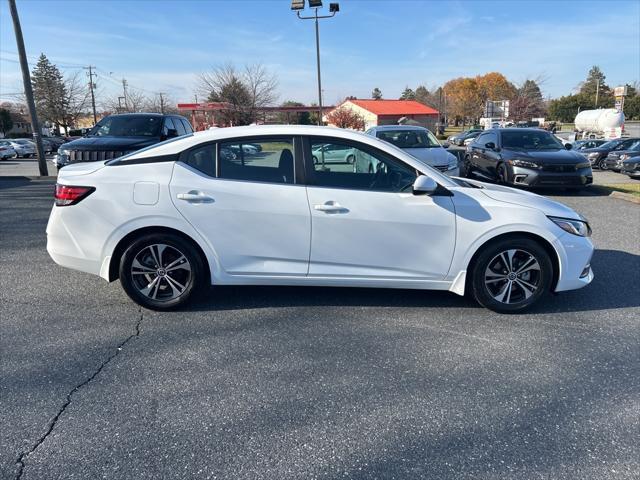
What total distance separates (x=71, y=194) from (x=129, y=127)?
282 inches

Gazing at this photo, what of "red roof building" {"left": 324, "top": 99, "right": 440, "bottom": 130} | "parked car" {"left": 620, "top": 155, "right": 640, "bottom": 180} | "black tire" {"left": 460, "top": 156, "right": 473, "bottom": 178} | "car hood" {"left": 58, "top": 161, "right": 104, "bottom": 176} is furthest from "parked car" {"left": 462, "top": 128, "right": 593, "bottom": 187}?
"red roof building" {"left": 324, "top": 99, "right": 440, "bottom": 130}

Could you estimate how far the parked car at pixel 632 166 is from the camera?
46.9 feet

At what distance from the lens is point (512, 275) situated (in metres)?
3.90

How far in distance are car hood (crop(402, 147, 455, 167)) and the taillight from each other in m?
6.97

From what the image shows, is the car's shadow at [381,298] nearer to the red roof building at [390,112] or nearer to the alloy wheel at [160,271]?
the alloy wheel at [160,271]

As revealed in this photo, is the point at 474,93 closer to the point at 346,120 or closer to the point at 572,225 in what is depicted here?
the point at 346,120

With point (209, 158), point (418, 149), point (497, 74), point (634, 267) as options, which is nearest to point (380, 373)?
point (209, 158)

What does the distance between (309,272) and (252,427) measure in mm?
1651

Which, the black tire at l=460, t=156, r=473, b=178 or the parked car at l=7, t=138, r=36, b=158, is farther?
the parked car at l=7, t=138, r=36, b=158

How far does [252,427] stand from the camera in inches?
97.3

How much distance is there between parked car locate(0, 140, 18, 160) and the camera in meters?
28.0

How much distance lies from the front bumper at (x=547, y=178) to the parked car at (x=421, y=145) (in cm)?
136

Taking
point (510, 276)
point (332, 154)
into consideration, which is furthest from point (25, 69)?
point (510, 276)

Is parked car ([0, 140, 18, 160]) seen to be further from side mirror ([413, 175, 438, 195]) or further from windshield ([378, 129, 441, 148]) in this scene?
side mirror ([413, 175, 438, 195])
